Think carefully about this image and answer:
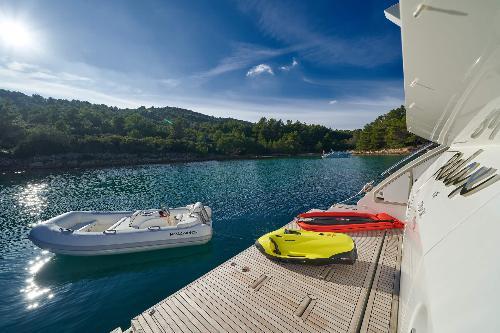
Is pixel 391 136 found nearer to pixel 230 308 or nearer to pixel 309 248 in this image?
pixel 309 248

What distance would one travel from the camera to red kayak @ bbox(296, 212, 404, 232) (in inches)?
512

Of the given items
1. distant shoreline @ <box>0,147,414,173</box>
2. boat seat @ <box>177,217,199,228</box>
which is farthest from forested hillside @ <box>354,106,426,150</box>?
boat seat @ <box>177,217,199,228</box>

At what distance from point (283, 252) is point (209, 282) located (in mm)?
2930

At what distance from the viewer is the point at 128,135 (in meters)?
91.4

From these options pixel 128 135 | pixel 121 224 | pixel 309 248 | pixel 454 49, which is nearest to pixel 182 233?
pixel 121 224

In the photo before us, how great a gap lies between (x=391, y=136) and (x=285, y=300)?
88201 millimetres

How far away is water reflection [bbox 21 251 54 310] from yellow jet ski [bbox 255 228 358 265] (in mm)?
10159

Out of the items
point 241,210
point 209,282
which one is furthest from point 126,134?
point 209,282

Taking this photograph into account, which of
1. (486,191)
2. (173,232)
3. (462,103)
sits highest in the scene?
(462,103)

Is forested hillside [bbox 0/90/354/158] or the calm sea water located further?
forested hillside [bbox 0/90/354/158]

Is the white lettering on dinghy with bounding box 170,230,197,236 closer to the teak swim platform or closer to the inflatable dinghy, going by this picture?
the inflatable dinghy

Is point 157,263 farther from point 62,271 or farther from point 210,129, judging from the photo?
point 210,129

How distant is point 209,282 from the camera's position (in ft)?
29.9

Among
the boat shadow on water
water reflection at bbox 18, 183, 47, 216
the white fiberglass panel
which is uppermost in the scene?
the white fiberglass panel
